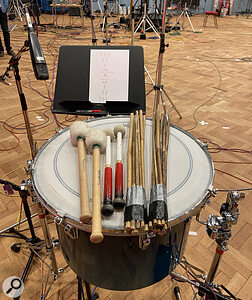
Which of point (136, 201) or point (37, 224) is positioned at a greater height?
point (136, 201)

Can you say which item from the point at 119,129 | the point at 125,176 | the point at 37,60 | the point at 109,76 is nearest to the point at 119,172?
the point at 125,176

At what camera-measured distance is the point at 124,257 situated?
0.68m

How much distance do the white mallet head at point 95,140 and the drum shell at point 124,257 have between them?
262mm

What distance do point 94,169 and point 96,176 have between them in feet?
0.12

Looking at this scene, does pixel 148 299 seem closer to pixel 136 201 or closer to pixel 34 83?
pixel 136 201

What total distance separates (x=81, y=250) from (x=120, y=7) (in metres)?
10.9

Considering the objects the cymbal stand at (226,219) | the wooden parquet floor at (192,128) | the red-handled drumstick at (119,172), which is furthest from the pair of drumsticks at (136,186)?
the wooden parquet floor at (192,128)

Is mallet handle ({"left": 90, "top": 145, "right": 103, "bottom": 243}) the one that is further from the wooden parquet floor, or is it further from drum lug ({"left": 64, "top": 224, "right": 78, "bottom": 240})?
the wooden parquet floor

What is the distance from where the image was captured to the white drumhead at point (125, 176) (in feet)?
2.14

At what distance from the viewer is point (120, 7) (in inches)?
388

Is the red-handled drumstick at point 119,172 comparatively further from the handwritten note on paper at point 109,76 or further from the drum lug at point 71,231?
the handwritten note on paper at point 109,76

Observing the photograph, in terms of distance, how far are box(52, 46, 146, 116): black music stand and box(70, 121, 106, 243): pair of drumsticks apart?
0.60 m

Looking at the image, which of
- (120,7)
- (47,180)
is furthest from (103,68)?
(120,7)

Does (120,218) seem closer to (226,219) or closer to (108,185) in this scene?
(108,185)
